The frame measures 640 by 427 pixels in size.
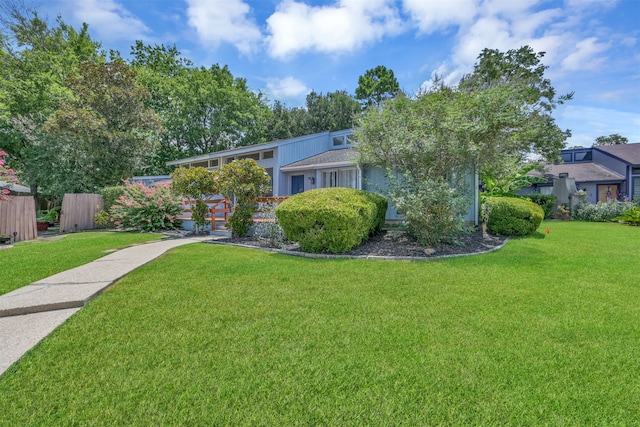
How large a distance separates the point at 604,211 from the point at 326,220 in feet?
58.2

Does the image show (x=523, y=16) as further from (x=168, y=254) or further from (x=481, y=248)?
(x=168, y=254)

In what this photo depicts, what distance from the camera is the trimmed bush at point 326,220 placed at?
23.5 ft

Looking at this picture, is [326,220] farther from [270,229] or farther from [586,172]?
[586,172]

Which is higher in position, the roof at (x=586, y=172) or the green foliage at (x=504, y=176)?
the roof at (x=586, y=172)

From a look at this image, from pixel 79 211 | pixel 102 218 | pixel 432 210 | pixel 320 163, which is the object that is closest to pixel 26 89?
pixel 79 211

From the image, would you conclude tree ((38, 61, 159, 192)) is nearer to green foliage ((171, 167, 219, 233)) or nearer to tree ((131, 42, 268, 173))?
tree ((131, 42, 268, 173))

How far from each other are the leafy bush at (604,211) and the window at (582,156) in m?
14.0

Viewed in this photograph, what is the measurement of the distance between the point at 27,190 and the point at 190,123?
1261 cm

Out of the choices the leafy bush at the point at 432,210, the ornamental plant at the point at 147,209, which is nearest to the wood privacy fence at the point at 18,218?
the ornamental plant at the point at 147,209

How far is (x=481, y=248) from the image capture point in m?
8.05

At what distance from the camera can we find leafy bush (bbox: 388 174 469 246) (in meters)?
7.43

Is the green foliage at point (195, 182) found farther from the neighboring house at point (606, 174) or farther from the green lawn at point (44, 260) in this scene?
the neighboring house at point (606, 174)

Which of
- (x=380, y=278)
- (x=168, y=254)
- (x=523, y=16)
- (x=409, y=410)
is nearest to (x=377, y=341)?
(x=409, y=410)

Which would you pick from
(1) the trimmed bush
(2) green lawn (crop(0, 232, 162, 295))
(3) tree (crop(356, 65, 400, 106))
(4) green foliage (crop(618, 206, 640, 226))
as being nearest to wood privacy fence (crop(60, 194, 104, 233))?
(2) green lawn (crop(0, 232, 162, 295))
